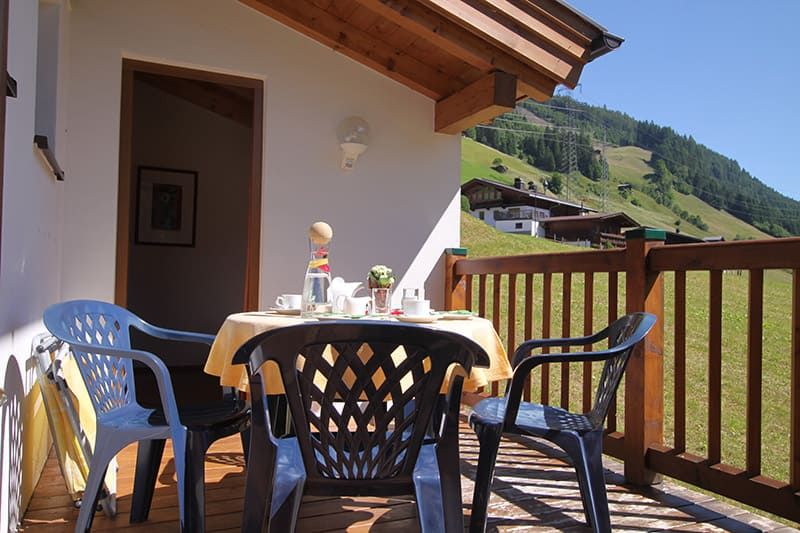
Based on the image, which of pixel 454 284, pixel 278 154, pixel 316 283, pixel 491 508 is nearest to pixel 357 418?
pixel 316 283

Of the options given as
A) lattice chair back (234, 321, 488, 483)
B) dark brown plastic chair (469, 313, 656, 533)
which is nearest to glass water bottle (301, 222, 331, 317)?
dark brown plastic chair (469, 313, 656, 533)

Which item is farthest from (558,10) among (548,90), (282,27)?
(282,27)

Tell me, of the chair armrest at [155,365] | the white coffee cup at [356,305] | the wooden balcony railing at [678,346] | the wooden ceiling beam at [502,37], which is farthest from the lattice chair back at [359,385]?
the wooden ceiling beam at [502,37]

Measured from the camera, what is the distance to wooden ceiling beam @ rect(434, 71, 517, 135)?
12.5 ft

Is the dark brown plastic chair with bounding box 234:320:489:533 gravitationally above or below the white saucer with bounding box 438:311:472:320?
below

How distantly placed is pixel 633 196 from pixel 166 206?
26099 mm

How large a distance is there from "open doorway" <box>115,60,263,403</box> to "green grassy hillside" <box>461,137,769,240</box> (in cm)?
1457

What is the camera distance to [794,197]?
38.9m

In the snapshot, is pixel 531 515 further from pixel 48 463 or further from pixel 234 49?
pixel 234 49

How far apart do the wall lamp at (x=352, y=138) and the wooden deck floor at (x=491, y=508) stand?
88.8 inches

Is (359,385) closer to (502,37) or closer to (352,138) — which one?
(502,37)

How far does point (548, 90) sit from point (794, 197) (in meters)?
42.9

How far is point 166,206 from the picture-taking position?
6586 mm

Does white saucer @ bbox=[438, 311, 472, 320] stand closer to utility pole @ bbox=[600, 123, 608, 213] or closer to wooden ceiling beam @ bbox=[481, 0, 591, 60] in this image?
wooden ceiling beam @ bbox=[481, 0, 591, 60]
